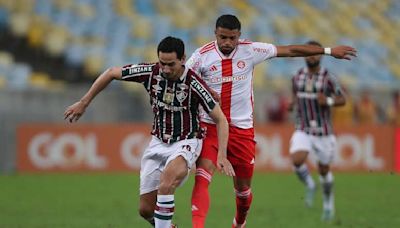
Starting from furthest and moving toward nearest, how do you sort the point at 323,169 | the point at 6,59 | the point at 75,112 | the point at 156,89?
the point at 6,59 → the point at 323,169 → the point at 156,89 → the point at 75,112

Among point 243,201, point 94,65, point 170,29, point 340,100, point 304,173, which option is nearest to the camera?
point 243,201

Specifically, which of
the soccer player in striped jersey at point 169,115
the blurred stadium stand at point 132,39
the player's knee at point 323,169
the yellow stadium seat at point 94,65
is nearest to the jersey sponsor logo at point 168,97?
the soccer player in striped jersey at point 169,115

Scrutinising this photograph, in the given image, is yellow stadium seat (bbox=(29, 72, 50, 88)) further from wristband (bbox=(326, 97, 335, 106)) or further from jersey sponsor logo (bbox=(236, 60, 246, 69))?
jersey sponsor logo (bbox=(236, 60, 246, 69))

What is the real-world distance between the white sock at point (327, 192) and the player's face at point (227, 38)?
14.0 feet

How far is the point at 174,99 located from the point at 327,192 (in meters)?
5.19

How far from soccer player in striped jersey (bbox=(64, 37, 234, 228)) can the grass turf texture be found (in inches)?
112

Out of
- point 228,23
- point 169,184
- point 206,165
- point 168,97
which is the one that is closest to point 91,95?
point 168,97

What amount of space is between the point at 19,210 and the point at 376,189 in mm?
7151

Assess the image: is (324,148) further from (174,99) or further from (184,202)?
(174,99)

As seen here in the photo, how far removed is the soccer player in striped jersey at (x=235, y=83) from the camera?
9391mm

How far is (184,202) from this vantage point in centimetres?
1570

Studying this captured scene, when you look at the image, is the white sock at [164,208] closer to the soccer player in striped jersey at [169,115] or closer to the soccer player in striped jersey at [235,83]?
the soccer player in striped jersey at [169,115]

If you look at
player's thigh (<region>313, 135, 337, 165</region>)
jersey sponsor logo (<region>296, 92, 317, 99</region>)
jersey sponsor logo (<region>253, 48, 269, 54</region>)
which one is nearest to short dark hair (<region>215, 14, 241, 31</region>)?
jersey sponsor logo (<region>253, 48, 269, 54</region>)

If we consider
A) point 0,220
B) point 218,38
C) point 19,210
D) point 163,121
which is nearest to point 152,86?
point 163,121
